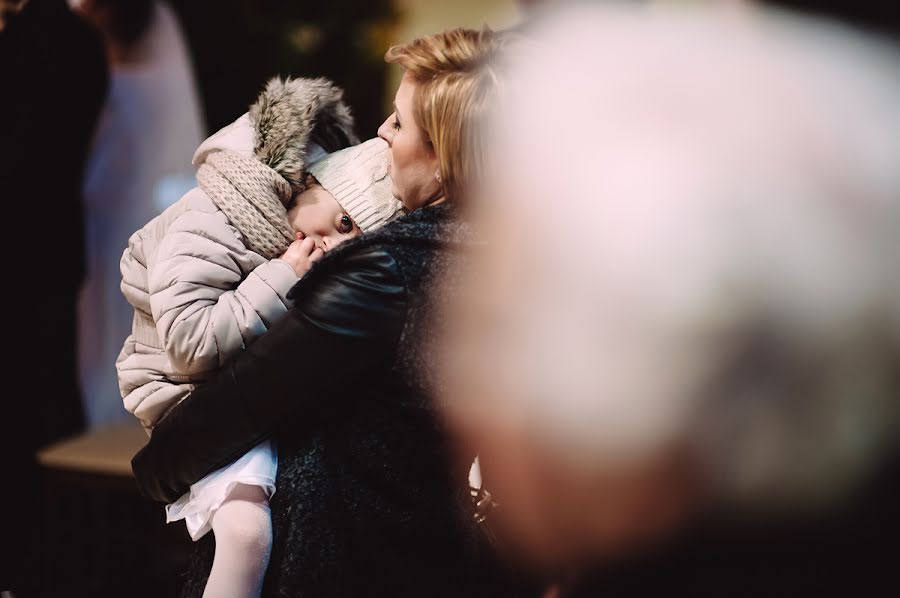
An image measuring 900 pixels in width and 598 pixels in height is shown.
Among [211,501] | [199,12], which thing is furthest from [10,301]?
[211,501]

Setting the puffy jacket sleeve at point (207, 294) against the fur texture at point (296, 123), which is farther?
the fur texture at point (296, 123)

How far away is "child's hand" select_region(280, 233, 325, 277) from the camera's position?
1.50 metres

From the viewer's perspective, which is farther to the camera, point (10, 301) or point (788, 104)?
point (10, 301)

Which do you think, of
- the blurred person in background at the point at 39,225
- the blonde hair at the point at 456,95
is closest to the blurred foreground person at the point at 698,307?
the blonde hair at the point at 456,95

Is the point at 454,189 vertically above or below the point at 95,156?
above

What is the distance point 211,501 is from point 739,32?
112cm

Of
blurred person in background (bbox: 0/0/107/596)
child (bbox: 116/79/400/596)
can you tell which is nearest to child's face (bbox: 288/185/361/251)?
child (bbox: 116/79/400/596)

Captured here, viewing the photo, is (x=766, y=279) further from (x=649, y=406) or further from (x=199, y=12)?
(x=199, y=12)

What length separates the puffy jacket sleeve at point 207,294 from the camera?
1441mm

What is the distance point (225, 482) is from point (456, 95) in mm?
734

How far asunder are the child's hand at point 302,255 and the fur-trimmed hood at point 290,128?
11cm

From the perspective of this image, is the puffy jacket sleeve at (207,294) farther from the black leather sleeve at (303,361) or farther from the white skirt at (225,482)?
the white skirt at (225,482)

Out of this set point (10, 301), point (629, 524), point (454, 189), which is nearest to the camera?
→ point (629, 524)

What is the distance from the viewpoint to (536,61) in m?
1.38
